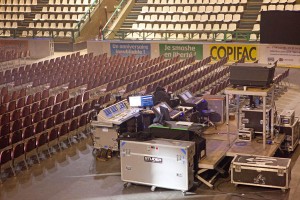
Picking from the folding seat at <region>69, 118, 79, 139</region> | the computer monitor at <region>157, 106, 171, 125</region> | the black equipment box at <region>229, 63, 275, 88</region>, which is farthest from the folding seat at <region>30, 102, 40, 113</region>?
the black equipment box at <region>229, 63, 275, 88</region>

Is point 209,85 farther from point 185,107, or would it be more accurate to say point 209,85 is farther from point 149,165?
point 149,165

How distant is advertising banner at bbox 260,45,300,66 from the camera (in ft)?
69.5

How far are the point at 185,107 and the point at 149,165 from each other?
2886 millimetres

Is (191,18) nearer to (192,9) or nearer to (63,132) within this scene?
(192,9)

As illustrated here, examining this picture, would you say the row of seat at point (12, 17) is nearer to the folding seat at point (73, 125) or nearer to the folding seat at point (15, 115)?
the folding seat at point (15, 115)

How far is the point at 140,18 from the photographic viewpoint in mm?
28094

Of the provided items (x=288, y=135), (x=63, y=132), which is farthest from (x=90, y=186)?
(x=288, y=135)

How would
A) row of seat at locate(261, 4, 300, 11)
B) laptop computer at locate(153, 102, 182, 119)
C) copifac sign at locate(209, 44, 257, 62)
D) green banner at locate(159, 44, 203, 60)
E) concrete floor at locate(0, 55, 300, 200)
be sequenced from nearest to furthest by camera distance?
concrete floor at locate(0, 55, 300, 200) < laptop computer at locate(153, 102, 182, 119) < copifac sign at locate(209, 44, 257, 62) < green banner at locate(159, 44, 203, 60) < row of seat at locate(261, 4, 300, 11)

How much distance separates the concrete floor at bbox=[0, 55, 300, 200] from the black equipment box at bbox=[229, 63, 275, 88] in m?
1.92

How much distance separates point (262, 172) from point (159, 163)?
6.22 ft

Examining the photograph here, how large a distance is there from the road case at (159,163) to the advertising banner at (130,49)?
1427 centimetres

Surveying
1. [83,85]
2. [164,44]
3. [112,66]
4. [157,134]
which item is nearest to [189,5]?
[164,44]

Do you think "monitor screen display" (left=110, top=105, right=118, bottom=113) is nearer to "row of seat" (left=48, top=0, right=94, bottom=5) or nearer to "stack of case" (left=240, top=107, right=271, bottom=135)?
"stack of case" (left=240, top=107, right=271, bottom=135)

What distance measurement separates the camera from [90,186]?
1062 cm
